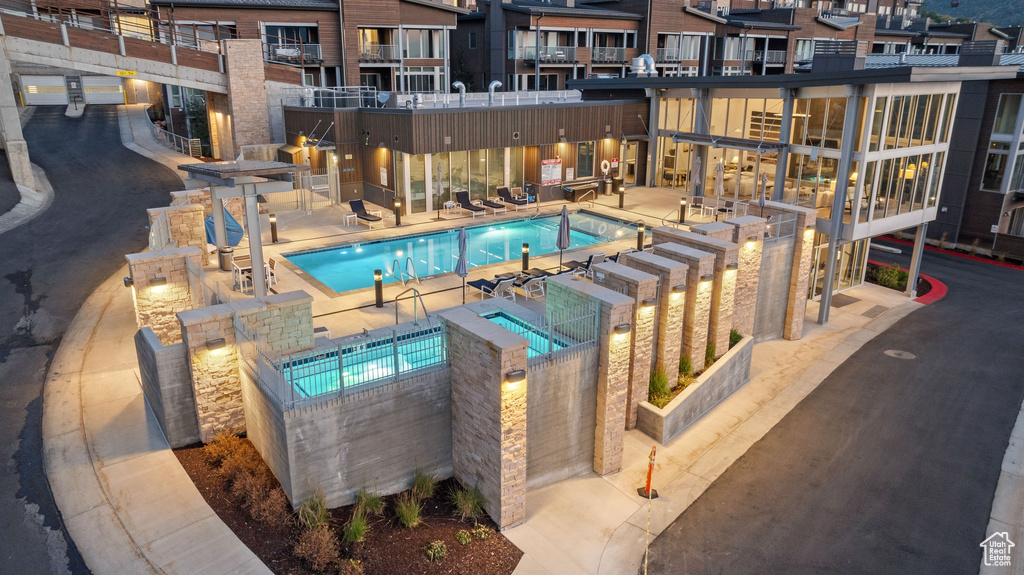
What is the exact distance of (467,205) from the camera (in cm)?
2722

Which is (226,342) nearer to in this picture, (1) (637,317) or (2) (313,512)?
(2) (313,512)

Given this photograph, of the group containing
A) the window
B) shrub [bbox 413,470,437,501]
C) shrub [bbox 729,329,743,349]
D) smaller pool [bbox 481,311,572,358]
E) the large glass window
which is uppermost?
the large glass window

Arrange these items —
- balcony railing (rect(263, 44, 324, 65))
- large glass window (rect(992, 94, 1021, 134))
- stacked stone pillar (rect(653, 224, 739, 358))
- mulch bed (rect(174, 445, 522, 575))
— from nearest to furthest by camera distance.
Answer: mulch bed (rect(174, 445, 522, 575)), stacked stone pillar (rect(653, 224, 739, 358)), large glass window (rect(992, 94, 1021, 134)), balcony railing (rect(263, 44, 324, 65))

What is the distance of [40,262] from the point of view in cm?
1884

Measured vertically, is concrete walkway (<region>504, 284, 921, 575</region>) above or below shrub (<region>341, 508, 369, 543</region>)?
below

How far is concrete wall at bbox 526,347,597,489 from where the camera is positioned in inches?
438

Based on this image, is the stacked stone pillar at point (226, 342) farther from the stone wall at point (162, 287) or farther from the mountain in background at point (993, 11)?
the mountain in background at point (993, 11)

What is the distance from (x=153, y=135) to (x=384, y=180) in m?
19.6

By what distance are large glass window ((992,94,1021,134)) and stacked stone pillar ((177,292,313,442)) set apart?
28.3 m

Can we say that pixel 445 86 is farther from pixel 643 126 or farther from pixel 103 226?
pixel 103 226

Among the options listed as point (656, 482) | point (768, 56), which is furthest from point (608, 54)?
point (656, 482)

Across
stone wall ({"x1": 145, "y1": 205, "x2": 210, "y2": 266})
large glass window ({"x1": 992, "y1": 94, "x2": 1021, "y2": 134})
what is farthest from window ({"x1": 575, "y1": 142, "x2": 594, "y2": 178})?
stone wall ({"x1": 145, "y1": 205, "x2": 210, "y2": 266})

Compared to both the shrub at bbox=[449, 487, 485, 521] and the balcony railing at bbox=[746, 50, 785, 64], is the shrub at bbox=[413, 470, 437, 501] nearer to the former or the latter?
the shrub at bbox=[449, 487, 485, 521]

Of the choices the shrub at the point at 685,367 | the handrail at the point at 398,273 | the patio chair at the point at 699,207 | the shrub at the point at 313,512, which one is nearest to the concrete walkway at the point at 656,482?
the shrub at the point at 685,367
